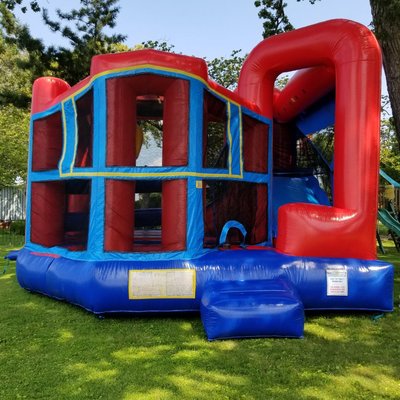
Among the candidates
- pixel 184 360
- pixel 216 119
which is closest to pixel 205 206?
pixel 216 119

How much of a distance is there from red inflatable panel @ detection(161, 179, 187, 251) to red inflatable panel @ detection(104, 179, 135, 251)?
1.35 ft

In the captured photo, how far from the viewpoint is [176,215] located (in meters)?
4.52

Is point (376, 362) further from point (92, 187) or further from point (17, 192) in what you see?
point (17, 192)

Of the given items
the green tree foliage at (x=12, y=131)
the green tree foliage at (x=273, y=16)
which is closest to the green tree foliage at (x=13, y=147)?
the green tree foliage at (x=12, y=131)

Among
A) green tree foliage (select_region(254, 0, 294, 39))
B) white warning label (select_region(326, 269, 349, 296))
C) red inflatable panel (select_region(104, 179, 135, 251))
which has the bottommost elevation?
white warning label (select_region(326, 269, 349, 296))

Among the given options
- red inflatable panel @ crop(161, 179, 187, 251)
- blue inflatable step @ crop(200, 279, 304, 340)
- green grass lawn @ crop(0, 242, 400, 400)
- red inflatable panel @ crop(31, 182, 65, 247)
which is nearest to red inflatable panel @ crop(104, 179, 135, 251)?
red inflatable panel @ crop(161, 179, 187, 251)

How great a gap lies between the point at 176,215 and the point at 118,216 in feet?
1.98

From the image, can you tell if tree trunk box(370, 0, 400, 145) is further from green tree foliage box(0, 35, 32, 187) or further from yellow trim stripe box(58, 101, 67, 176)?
green tree foliage box(0, 35, 32, 187)

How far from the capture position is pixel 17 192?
19219mm

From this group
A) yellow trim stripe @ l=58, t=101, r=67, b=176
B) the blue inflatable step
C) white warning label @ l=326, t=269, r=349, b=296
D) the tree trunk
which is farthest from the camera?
the tree trunk

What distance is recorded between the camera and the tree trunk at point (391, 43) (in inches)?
210

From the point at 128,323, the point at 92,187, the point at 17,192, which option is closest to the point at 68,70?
the point at 17,192

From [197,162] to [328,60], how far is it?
214cm

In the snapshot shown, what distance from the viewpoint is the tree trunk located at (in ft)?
17.5
